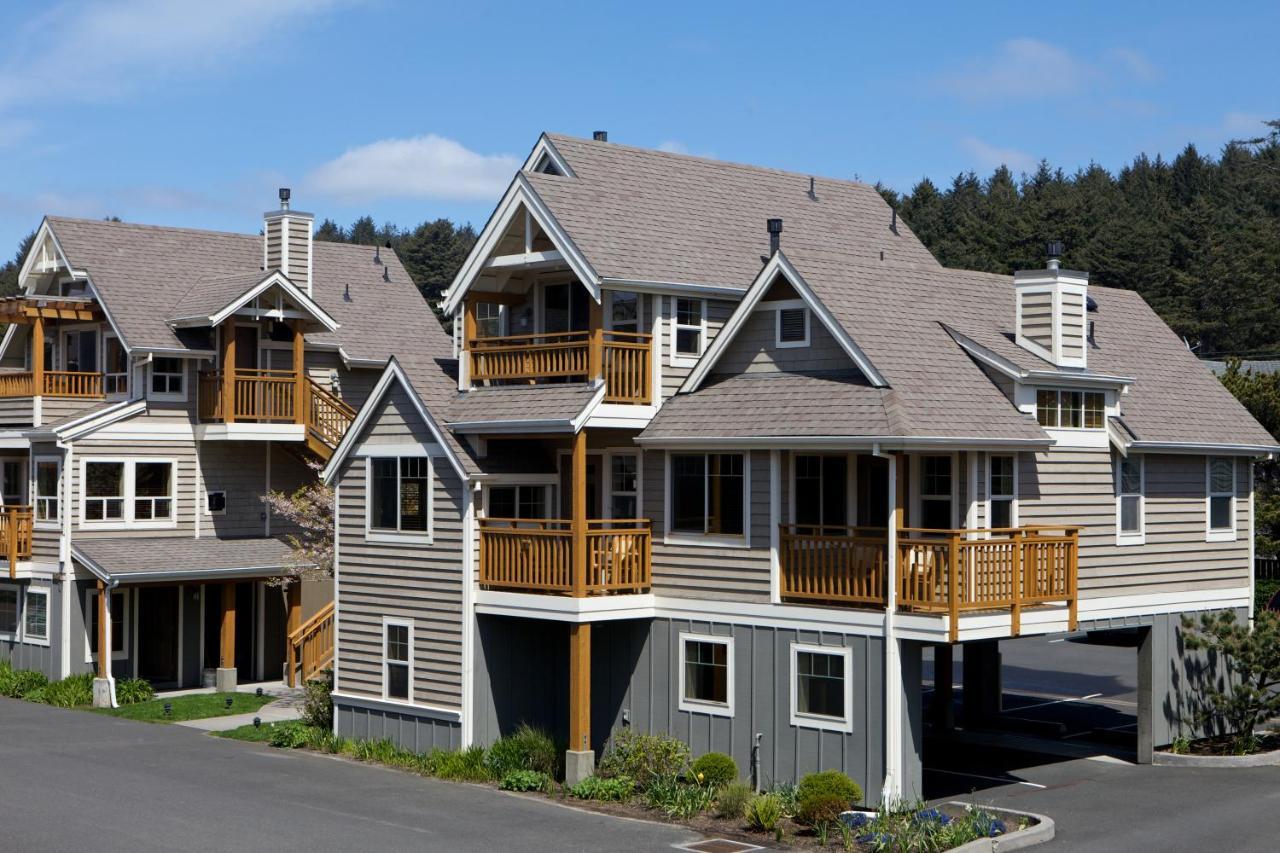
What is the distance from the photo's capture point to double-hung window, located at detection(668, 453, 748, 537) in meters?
26.3

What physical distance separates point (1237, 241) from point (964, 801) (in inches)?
2977

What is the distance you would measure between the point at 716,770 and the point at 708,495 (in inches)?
175

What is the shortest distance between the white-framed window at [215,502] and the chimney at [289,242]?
18.4 ft

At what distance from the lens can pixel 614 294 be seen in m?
27.9

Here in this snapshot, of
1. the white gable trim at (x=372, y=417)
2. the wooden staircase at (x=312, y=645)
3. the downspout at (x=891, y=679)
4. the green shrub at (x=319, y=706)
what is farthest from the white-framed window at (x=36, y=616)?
the downspout at (x=891, y=679)

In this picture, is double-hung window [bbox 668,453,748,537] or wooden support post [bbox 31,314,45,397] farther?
wooden support post [bbox 31,314,45,397]

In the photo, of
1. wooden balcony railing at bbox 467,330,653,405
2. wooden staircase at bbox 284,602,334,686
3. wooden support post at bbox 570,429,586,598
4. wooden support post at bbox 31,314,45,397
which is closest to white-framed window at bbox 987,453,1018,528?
wooden balcony railing at bbox 467,330,653,405

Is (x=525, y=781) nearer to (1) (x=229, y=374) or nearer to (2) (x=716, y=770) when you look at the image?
(2) (x=716, y=770)

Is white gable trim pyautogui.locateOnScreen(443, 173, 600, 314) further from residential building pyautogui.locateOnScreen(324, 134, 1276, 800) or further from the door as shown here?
the door

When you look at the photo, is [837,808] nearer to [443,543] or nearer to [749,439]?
[749,439]

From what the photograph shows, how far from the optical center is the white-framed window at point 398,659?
29078mm

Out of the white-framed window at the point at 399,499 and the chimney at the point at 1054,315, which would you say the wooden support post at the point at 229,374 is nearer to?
the white-framed window at the point at 399,499

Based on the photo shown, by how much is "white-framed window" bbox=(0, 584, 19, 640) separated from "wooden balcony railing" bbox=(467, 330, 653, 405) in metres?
16.9

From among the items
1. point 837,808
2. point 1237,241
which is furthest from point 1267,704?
point 1237,241
